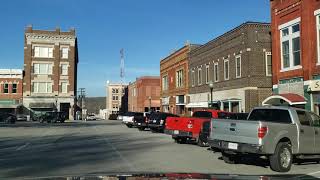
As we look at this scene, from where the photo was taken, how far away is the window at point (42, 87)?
82.1 metres

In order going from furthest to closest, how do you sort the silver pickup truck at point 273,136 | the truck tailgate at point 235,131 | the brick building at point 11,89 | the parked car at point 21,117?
the brick building at point 11,89, the parked car at point 21,117, the truck tailgate at point 235,131, the silver pickup truck at point 273,136

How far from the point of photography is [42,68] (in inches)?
3250

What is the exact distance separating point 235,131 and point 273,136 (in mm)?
1178

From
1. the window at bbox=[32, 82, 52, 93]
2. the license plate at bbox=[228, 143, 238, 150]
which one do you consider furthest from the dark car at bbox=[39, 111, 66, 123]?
the license plate at bbox=[228, 143, 238, 150]

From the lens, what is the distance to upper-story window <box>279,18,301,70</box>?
27.0 meters

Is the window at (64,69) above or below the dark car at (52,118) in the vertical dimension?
above

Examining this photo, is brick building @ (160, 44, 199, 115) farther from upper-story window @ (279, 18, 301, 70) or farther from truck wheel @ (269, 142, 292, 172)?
truck wheel @ (269, 142, 292, 172)

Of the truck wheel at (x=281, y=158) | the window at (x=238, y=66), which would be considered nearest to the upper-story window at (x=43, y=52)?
the window at (x=238, y=66)

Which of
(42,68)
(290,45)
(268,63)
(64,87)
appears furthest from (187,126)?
(42,68)

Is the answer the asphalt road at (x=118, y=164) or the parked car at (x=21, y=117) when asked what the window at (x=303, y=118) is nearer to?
the asphalt road at (x=118, y=164)

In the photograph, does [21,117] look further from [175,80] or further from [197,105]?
[197,105]

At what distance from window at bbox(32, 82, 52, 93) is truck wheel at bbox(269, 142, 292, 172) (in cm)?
7299

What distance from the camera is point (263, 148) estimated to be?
1309 centimetres

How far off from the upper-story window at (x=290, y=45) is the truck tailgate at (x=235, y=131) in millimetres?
13603
